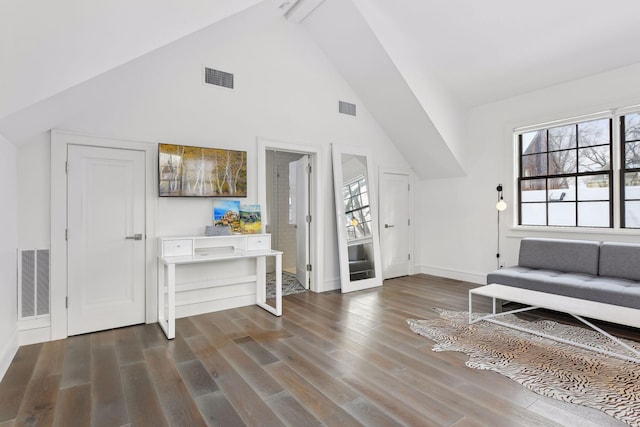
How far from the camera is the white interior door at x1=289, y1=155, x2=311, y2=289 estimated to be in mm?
5164

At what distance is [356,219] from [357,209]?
0.16 m

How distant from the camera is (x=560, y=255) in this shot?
4.27 metres

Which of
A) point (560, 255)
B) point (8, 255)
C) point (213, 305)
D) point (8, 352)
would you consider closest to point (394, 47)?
point (560, 255)

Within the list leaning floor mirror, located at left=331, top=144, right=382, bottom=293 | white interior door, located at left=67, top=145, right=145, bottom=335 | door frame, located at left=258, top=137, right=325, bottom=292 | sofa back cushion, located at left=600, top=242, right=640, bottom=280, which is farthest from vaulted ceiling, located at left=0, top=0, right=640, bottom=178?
sofa back cushion, located at left=600, top=242, right=640, bottom=280

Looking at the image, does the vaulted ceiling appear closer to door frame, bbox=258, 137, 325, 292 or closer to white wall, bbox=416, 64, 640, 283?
white wall, bbox=416, 64, 640, 283

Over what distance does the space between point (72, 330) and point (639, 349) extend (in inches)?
204

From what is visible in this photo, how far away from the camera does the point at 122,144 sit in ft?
11.4

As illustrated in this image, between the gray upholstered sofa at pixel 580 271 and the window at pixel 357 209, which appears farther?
the window at pixel 357 209

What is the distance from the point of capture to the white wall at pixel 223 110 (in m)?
3.09

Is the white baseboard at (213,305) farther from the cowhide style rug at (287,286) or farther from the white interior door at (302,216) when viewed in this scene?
the white interior door at (302,216)

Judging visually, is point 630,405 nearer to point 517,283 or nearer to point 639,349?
point 639,349

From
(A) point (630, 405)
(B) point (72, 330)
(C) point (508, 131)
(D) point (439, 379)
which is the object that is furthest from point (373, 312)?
(C) point (508, 131)

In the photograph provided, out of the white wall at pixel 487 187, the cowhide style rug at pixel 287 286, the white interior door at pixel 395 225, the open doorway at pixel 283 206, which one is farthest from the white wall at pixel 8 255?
the white wall at pixel 487 187

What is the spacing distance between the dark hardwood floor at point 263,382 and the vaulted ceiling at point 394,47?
1.86 meters
